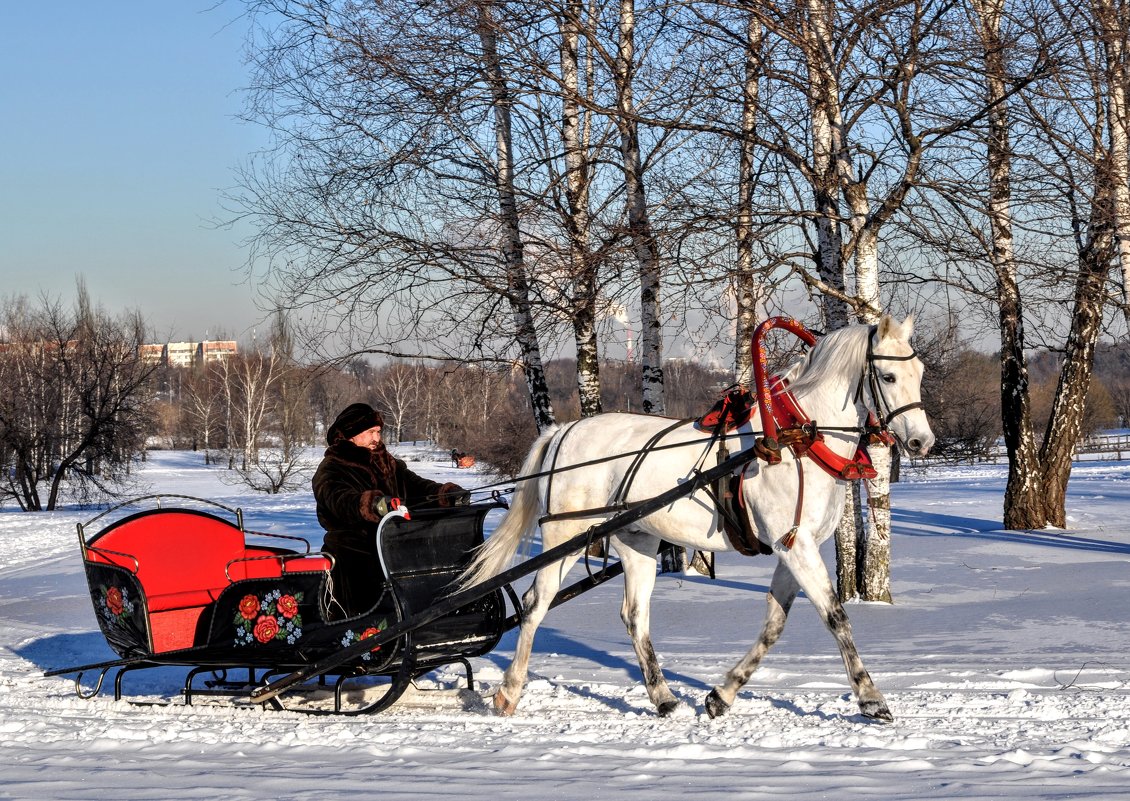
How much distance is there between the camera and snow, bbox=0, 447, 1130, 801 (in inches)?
163

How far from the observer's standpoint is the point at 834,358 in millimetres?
5652

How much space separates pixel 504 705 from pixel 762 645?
4.66 feet

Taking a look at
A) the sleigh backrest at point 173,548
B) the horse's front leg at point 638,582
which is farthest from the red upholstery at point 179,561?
the horse's front leg at point 638,582

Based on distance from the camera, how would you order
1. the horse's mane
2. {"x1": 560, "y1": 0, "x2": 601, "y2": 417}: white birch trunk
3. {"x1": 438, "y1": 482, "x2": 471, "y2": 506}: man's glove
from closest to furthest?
the horse's mane → {"x1": 438, "y1": 482, "x2": 471, "y2": 506}: man's glove → {"x1": 560, "y1": 0, "x2": 601, "y2": 417}: white birch trunk

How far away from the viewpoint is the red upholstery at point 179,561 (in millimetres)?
6680

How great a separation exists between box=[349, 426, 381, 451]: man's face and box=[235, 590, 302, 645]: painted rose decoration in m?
1.00

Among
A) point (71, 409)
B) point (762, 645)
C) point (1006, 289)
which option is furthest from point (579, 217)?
point (71, 409)

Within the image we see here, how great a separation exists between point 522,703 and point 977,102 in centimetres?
646

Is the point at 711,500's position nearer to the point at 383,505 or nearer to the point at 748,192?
the point at 383,505

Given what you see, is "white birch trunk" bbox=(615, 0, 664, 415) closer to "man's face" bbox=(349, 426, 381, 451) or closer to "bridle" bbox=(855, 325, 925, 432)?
"man's face" bbox=(349, 426, 381, 451)

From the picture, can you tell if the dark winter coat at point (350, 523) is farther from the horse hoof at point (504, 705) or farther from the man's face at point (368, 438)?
the horse hoof at point (504, 705)

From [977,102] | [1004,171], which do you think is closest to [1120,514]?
[1004,171]

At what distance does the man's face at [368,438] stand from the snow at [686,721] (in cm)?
157

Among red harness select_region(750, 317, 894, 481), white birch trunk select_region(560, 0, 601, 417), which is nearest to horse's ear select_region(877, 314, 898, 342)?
red harness select_region(750, 317, 894, 481)
